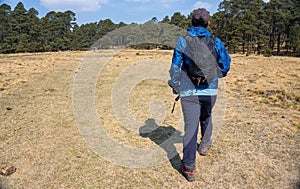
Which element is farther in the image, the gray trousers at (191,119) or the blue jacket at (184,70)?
the gray trousers at (191,119)

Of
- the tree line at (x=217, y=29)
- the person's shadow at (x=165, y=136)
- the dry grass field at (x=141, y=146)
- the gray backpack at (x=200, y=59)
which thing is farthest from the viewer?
the tree line at (x=217, y=29)

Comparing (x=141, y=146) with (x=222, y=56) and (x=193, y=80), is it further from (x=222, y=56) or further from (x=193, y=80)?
(x=222, y=56)

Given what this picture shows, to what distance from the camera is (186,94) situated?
3197mm

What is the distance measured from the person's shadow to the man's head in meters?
2.22

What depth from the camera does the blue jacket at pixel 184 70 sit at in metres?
3.07

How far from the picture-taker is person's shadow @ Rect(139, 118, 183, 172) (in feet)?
13.9

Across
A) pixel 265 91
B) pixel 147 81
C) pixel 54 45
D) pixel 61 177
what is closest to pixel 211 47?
pixel 61 177

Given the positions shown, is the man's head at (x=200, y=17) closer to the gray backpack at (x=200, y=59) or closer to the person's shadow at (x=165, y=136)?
the gray backpack at (x=200, y=59)

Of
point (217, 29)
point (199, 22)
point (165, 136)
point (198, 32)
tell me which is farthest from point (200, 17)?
point (217, 29)

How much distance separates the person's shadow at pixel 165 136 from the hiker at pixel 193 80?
2.35ft

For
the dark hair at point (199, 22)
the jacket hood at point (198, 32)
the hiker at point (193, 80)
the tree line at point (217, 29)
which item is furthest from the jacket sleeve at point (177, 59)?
the tree line at point (217, 29)

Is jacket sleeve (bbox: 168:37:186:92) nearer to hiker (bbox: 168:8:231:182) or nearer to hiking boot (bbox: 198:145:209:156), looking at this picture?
hiker (bbox: 168:8:231:182)

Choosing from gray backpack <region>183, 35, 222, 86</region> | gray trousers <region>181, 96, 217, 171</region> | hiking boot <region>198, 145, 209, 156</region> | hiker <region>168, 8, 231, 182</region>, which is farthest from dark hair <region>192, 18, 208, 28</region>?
hiking boot <region>198, 145, 209, 156</region>

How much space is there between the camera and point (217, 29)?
54438mm
